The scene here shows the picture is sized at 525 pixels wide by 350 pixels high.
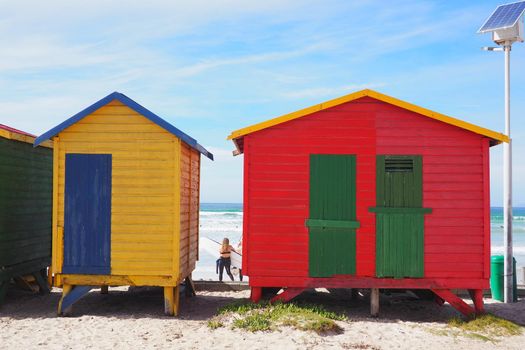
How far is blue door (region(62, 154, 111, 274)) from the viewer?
34.9ft

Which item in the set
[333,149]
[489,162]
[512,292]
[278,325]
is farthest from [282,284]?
[512,292]

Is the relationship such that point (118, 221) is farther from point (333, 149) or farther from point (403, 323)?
point (403, 323)

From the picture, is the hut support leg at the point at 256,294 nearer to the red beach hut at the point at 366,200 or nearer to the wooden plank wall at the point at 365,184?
the red beach hut at the point at 366,200

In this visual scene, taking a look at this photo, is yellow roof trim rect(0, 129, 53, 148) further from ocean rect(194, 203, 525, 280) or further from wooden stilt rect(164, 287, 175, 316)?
ocean rect(194, 203, 525, 280)

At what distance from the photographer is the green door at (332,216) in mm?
10719

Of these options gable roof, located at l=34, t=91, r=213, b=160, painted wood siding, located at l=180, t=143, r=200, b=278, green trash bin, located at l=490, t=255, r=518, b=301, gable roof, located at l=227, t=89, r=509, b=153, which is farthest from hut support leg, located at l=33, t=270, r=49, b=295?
green trash bin, located at l=490, t=255, r=518, b=301

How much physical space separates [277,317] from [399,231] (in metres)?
3.00

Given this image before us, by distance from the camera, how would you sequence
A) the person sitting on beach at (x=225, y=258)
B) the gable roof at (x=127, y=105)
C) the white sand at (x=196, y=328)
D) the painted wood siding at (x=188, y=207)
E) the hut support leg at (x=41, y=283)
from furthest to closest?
the person sitting on beach at (x=225, y=258) < the hut support leg at (x=41, y=283) < the painted wood siding at (x=188, y=207) < the gable roof at (x=127, y=105) < the white sand at (x=196, y=328)

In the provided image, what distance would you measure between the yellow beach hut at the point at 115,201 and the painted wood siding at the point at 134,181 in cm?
2

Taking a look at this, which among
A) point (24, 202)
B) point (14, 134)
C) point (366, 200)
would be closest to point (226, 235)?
point (24, 202)

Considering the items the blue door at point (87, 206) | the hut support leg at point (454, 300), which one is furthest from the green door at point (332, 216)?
the blue door at point (87, 206)

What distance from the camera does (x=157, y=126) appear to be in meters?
10.6

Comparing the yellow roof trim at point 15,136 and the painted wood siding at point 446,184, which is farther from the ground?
the yellow roof trim at point 15,136

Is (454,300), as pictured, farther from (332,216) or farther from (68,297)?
(68,297)
